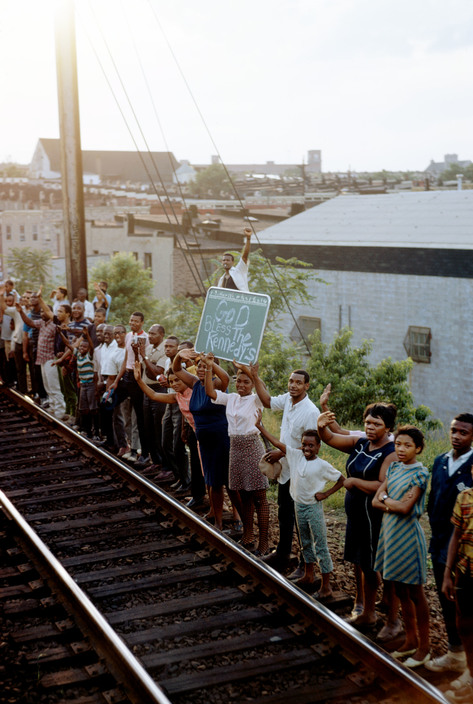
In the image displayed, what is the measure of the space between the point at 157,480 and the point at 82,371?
106 inches

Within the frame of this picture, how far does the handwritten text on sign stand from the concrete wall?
1293cm

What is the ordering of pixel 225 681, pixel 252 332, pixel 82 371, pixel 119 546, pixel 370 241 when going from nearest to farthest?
pixel 225 681 < pixel 119 546 < pixel 252 332 < pixel 82 371 < pixel 370 241

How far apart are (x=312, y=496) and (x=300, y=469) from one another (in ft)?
0.79

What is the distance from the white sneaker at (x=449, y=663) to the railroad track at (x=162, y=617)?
1.51ft

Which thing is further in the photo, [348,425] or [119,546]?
[348,425]

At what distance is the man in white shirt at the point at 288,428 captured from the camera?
7129 mm

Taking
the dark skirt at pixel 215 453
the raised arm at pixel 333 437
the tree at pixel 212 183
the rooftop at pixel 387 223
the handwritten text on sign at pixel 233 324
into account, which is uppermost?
the tree at pixel 212 183

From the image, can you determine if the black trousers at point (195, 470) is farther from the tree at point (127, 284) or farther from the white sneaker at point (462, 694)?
the tree at point (127, 284)

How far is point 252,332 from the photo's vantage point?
881 centimetres

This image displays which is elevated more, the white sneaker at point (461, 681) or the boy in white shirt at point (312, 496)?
the boy in white shirt at point (312, 496)

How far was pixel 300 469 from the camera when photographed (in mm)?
6887

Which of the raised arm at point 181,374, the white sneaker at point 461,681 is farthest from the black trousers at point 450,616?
the raised arm at point 181,374

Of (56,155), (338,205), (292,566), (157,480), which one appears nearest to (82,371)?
(157,480)

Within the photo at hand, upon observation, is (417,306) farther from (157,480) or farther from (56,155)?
(56,155)
